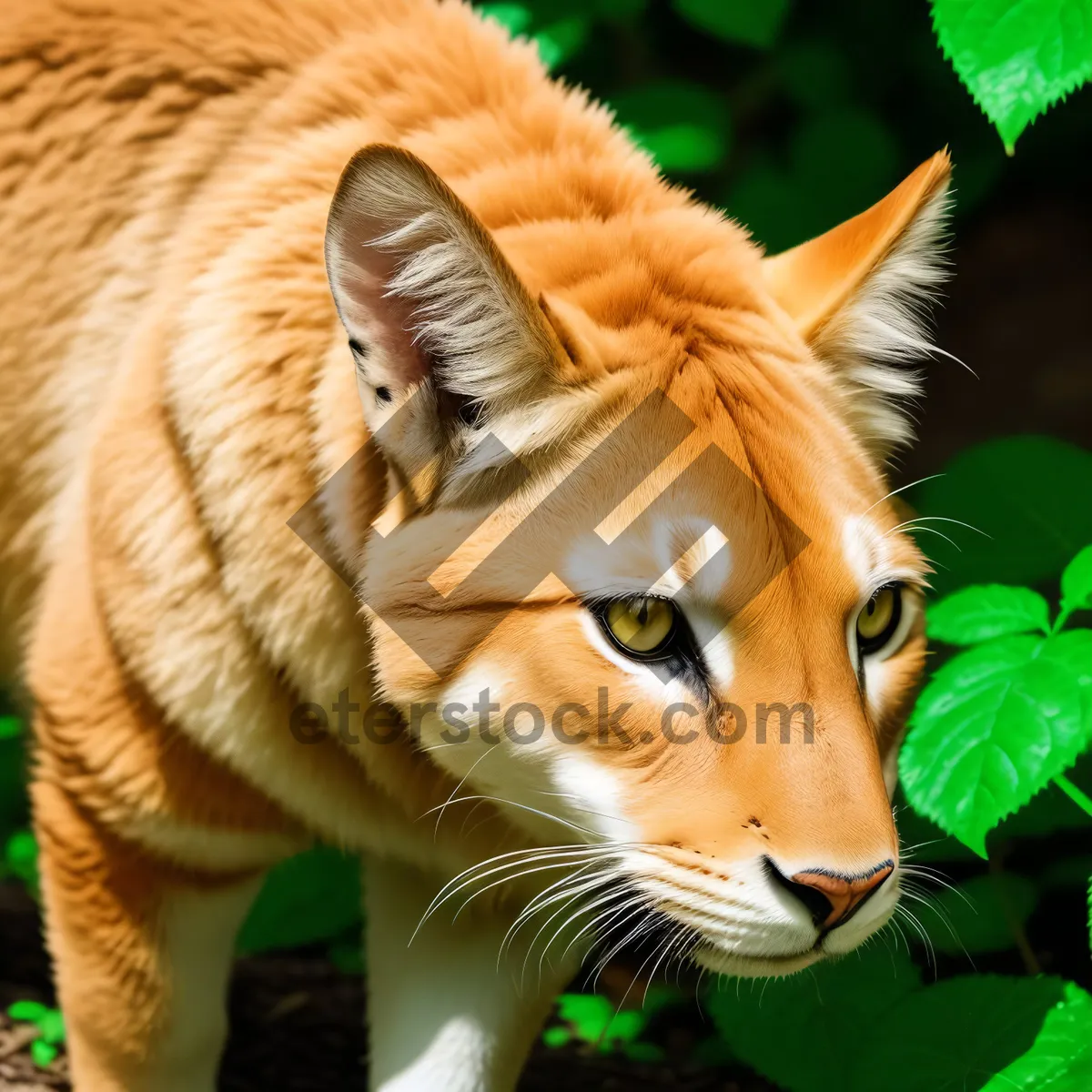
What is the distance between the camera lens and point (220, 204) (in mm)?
2377

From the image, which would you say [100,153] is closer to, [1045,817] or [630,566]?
[630,566]

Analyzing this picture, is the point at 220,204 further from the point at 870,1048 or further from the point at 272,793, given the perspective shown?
the point at 870,1048

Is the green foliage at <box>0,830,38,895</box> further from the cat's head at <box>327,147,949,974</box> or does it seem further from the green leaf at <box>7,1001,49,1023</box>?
the cat's head at <box>327,147,949,974</box>

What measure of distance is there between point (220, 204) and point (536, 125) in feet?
1.79

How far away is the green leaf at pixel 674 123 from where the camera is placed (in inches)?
127

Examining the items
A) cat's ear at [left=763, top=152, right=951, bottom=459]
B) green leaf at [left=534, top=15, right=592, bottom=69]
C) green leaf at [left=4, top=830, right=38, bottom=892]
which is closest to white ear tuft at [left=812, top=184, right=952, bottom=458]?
cat's ear at [left=763, top=152, right=951, bottom=459]

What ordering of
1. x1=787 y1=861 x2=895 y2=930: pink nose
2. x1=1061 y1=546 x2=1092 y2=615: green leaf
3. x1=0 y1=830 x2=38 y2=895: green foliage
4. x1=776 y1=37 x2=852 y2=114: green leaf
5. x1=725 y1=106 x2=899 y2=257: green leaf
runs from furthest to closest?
x1=776 y1=37 x2=852 y2=114: green leaf
x1=725 y1=106 x2=899 y2=257: green leaf
x1=0 y1=830 x2=38 y2=895: green foliage
x1=1061 y1=546 x2=1092 y2=615: green leaf
x1=787 y1=861 x2=895 y2=930: pink nose

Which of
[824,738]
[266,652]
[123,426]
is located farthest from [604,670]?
[123,426]

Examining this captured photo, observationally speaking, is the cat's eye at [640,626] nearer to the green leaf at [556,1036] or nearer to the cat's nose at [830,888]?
the cat's nose at [830,888]

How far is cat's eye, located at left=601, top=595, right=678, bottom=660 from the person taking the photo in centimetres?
195

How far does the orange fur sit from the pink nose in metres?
0.03

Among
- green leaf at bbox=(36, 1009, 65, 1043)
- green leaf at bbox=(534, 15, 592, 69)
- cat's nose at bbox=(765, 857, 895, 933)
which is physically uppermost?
green leaf at bbox=(534, 15, 592, 69)

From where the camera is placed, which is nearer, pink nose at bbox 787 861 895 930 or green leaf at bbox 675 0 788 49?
pink nose at bbox 787 861 895 930

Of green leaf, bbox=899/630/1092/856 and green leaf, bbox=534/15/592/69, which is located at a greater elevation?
green leaf, bbox=534/15/592/69
